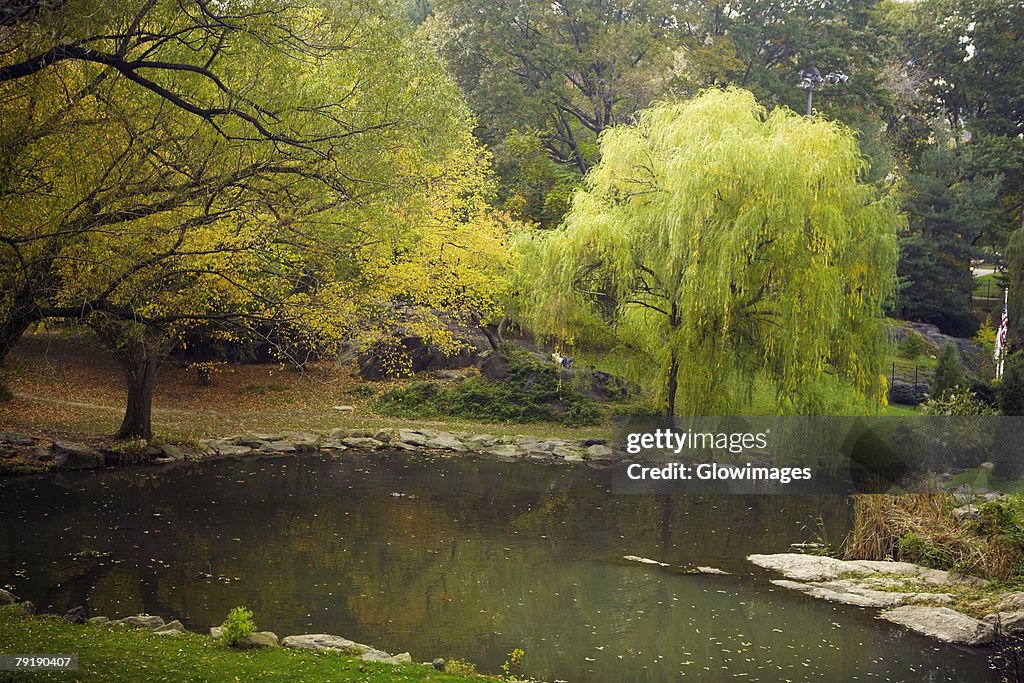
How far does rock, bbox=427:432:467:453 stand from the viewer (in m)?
20.8

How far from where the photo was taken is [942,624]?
10.8 metres

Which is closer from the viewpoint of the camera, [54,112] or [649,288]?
[54,112]

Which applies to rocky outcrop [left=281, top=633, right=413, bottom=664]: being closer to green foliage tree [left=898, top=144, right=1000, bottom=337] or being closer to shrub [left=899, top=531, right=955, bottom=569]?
shrub [left=899, top=531, right=955, bottom=569]

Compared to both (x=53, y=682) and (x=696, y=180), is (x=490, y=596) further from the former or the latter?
(x=696, y=180)

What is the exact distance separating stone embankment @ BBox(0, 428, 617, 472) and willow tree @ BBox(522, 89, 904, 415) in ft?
7.46

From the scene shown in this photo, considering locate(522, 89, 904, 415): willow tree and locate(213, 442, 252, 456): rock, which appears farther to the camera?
locate(213, 442, 252, 456): rock

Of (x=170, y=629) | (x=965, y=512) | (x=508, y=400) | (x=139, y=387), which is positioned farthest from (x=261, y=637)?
(x=508, y=400)

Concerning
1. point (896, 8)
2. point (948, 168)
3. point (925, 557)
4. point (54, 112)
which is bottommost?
point (925, 557)

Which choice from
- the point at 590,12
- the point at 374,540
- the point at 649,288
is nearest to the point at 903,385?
the point at 649,288

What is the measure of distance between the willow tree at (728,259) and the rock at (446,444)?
2995 mm

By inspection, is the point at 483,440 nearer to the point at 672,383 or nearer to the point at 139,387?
the point at 672,383

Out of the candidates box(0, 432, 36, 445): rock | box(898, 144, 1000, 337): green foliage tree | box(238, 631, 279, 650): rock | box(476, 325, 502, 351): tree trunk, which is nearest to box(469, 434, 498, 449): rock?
box(476, 325, 502, 351): tree trunk

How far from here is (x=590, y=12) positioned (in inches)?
1286

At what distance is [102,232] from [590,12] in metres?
24.9
